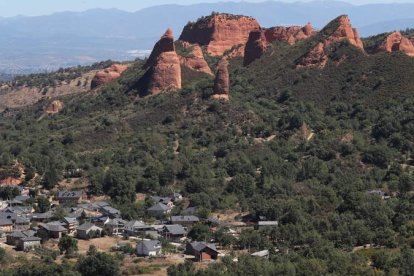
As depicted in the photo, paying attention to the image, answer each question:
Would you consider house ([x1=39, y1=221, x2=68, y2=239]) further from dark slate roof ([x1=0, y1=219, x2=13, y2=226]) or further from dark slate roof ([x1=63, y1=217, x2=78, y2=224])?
dark slate roof ([x1=0, y1=219, x2=13, y2=226])

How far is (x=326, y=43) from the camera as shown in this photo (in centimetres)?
11081

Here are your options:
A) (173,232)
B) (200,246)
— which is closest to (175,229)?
(173,232)

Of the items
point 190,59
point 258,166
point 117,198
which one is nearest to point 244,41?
point 190,59

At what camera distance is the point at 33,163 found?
299 ft

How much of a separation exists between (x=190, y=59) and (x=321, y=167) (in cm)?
3368

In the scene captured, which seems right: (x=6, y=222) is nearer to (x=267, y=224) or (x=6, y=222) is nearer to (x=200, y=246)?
(x=200, y=246)

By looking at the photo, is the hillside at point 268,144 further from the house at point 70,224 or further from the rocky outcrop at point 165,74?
the house at point 70,224

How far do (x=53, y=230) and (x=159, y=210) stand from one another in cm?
1006

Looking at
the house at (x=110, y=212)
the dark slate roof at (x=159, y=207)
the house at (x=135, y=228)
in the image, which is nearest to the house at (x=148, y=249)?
the house at (x=135, y=228)

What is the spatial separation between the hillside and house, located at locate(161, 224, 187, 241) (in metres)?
3.40

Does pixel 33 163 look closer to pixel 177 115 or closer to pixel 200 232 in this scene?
pixel 177 115

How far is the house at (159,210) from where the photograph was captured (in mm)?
76125

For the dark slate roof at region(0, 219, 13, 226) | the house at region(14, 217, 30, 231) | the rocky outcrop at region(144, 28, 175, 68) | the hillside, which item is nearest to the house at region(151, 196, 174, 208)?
the hillside

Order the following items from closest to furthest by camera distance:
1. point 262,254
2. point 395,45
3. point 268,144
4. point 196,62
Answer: point 262,254 < point 268,144 < point 395,45 < point 196,62
